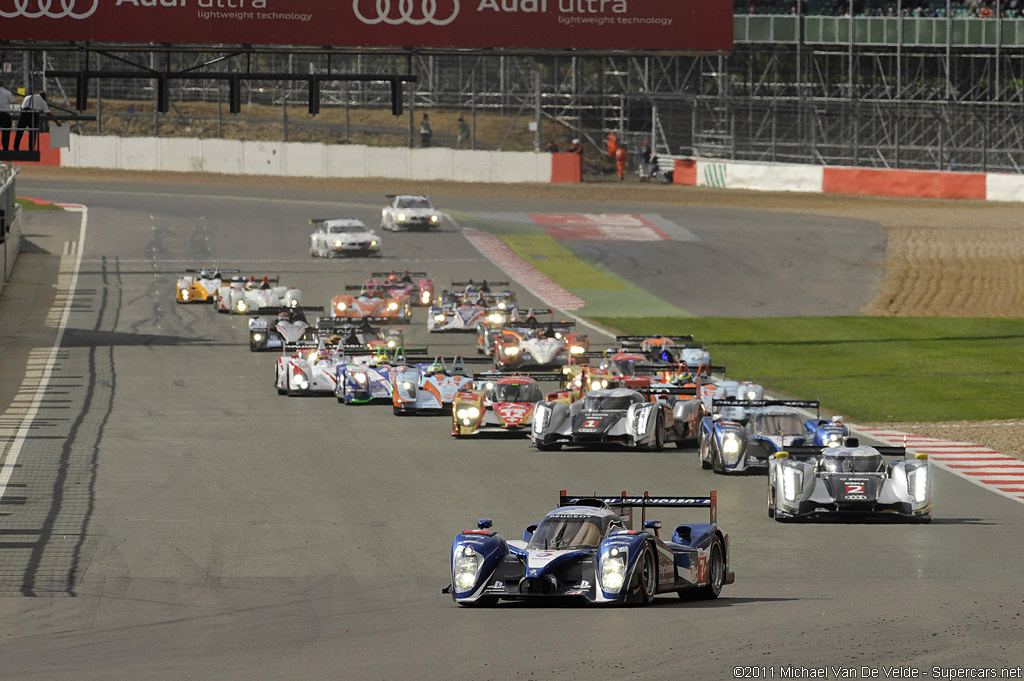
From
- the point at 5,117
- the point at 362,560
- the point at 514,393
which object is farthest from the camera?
the point at 5,117

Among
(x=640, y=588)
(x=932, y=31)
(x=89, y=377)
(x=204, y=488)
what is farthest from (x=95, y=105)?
(x=640, y=588)

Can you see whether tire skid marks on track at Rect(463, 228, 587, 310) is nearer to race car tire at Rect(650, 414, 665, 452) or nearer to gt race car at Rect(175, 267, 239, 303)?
gt race car at Rect(175, 267, 239, 303)

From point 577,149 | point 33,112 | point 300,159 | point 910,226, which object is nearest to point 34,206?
point 300,159

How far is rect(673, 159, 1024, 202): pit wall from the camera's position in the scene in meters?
78.0

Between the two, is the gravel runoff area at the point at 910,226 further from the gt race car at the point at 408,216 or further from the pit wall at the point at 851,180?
the gt race car at the point at 408,216

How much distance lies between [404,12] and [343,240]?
29696mm

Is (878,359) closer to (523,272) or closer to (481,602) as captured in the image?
(523,272)

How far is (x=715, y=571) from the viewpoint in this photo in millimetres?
17469

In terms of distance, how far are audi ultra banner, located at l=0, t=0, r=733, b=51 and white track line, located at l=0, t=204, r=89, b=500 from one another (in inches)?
295

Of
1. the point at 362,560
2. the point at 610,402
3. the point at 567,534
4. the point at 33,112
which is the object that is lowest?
the point at 362,560

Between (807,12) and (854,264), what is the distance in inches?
1175

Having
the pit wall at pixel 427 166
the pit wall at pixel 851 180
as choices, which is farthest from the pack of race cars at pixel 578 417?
Answer: the pit wall at pixel 851 180

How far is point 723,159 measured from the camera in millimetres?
87250

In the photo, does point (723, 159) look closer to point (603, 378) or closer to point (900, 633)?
point (603, 378)
